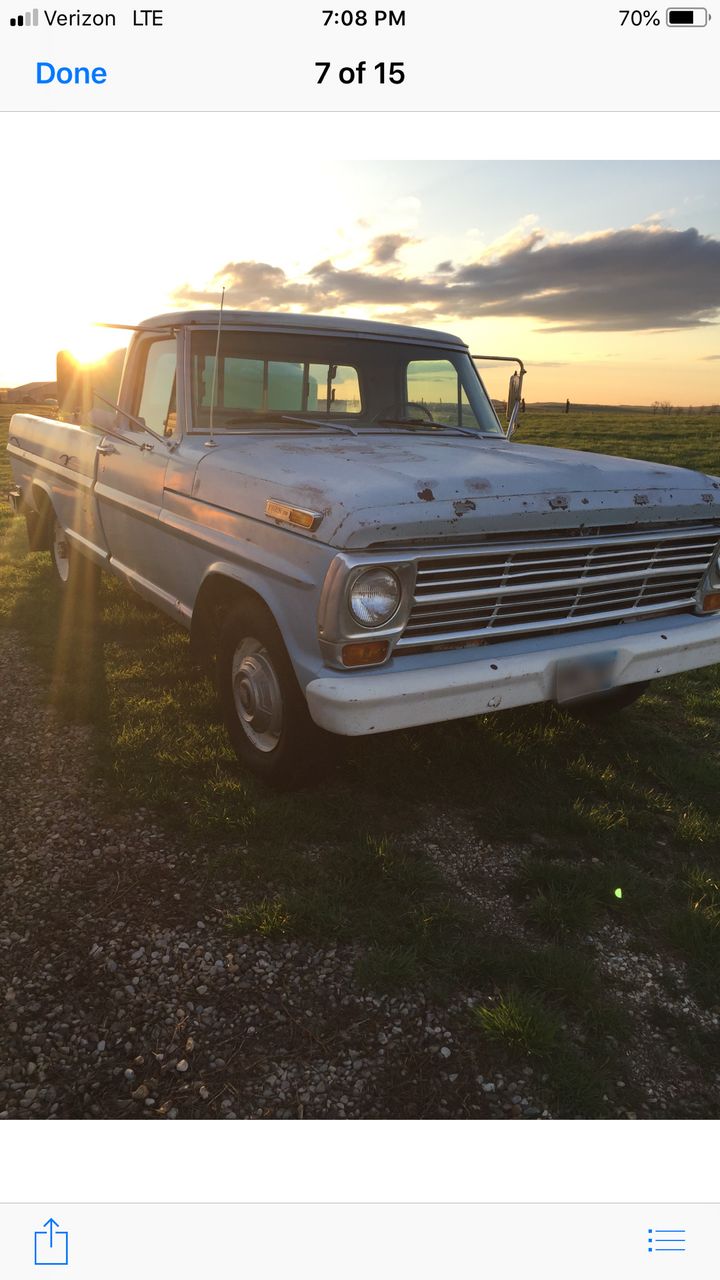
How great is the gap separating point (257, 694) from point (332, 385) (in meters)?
1.94

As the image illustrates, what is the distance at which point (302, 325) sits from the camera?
4.26 m

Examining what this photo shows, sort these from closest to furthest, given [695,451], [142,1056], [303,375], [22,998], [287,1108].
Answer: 1. [287,1108]
2. [142,1056]
3. [22,998]
4. [303,375]
5. [695,451]

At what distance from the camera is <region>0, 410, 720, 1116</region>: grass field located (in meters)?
2.40

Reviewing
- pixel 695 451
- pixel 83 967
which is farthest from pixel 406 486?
pixel 695 451

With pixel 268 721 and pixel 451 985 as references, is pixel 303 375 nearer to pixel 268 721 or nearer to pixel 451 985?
pixel 268 721

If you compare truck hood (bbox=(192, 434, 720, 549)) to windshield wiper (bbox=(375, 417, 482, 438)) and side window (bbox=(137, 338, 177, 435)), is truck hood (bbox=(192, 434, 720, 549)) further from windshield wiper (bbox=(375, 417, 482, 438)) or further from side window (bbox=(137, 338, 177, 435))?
side window (bbox=(137, 338, 177, 435))

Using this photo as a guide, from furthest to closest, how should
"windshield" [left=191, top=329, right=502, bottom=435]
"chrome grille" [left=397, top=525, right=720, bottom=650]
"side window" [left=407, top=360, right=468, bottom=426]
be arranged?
"side window" [left=407, top=360, right=468, bottom=426]
"windshield" [left=191, top=329, right=502, bottom=435]
"chrome grille" [left=397, top=525, right=720, bottom=650]

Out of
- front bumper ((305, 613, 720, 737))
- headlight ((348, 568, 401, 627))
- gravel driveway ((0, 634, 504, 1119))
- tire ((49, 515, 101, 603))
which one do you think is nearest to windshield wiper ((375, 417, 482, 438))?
front bumper ((305, 613, 720, 737))

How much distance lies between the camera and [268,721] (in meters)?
3.44

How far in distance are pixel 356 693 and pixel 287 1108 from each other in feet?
4.11

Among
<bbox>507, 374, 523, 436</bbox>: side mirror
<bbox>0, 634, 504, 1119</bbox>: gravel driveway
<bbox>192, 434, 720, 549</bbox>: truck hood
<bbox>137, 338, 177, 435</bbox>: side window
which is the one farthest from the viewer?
<bbox>507, 374, 523, 436</bbox>: side mirror

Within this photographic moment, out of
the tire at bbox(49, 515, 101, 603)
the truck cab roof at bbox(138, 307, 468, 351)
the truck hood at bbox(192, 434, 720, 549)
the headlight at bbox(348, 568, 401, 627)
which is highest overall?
the truck cab roof at bbox(138, 307, 468, 351)

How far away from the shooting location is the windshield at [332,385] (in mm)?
4070

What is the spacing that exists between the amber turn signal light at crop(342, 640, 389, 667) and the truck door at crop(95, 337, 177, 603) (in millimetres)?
1694
